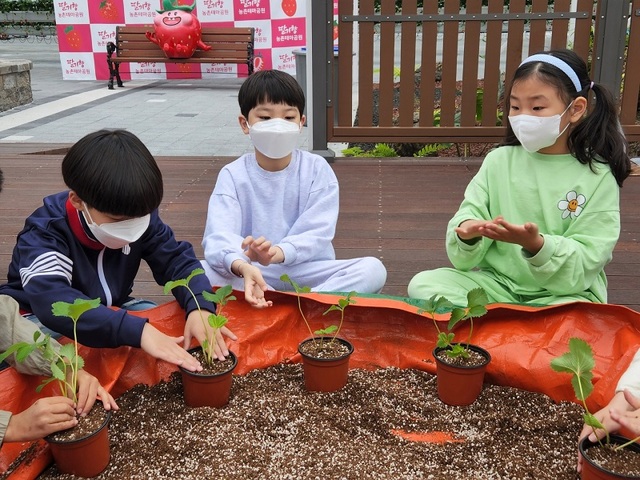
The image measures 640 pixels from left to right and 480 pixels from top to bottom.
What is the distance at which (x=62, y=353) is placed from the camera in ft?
4.54

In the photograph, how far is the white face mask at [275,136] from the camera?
2.01 metres

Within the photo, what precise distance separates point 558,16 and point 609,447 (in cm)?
366

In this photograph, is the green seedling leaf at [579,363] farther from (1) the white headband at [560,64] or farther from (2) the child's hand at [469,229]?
(1) the white headband at [560,64]

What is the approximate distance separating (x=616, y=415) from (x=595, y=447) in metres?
0.10

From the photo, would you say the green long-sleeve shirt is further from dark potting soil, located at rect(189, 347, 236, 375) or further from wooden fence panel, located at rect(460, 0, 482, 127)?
wooden fence panel, located at rect(460, 0, 482, 127)

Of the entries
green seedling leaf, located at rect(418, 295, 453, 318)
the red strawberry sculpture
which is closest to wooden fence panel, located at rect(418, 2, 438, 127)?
green seedling leaf, located at rect(418, 295, 453, 318)

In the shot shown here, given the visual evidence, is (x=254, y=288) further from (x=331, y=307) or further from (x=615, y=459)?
(x=615, y=459)

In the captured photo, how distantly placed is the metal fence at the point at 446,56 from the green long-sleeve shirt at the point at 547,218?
2.44 meters

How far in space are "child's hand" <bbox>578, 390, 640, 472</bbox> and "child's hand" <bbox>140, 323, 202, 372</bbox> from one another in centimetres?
86

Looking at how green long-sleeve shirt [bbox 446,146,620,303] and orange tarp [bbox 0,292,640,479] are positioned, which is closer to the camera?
orange tarp [bbox 0,292,640,479]

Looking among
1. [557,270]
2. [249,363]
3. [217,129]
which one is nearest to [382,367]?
[249,363]

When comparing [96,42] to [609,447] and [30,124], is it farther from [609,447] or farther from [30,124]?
[609,447]

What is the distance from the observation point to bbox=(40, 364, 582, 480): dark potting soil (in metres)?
1.39

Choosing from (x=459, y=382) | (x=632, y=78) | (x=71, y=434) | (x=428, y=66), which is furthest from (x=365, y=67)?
(x=71, y=434)
